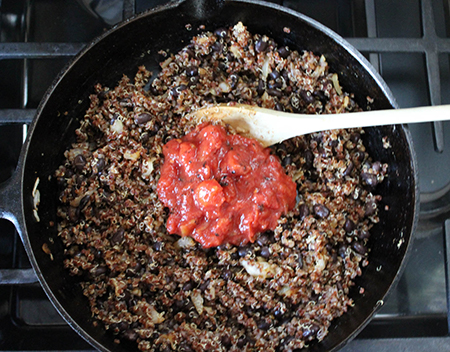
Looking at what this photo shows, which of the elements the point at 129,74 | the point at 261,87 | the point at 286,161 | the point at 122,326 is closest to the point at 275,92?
the point at 261,87

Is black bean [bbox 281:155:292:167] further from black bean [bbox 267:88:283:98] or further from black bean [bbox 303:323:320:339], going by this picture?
black bean [bbox 303:323:320:339]

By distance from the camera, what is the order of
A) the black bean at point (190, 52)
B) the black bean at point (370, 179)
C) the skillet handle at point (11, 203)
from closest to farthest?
the skillet handle at point (11, 203) → the black bean at point (370, 179) → the black bean at point (190, 52)

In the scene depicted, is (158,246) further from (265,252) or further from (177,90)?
(177,90)

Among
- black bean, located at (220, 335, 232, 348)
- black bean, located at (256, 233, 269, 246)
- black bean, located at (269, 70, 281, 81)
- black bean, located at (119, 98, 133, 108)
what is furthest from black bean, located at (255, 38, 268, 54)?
black bean, located at (220, 335, 232, 348)

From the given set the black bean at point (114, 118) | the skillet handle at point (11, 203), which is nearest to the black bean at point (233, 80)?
the black bean at point (114, 118)

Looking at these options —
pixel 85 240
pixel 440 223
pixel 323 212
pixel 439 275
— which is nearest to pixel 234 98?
Result: pixel 323 212

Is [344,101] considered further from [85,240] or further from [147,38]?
[85,240]

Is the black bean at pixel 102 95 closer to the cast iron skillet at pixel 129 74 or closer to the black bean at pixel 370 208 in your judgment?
the cast iron skillet at pixel 129 74
